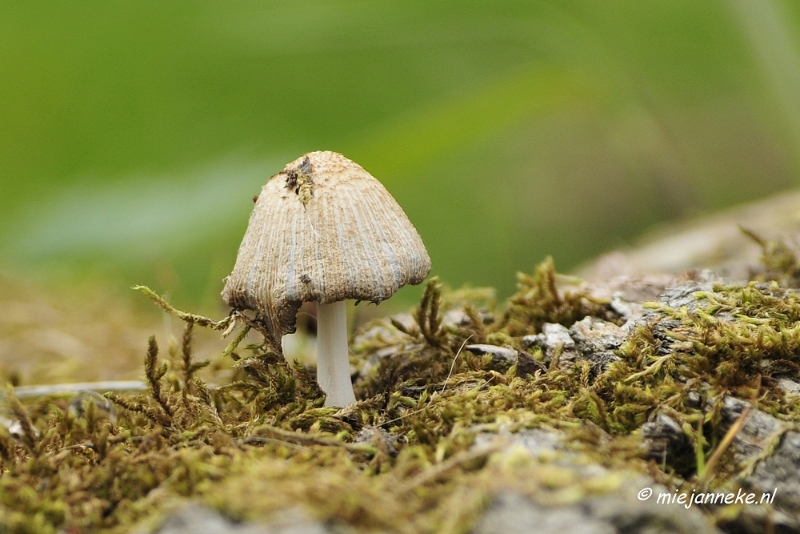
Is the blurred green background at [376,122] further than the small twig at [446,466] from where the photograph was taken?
Yes

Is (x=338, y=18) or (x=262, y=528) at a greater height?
(x=338, y=18)

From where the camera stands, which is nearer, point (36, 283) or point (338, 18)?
point (338, 18)

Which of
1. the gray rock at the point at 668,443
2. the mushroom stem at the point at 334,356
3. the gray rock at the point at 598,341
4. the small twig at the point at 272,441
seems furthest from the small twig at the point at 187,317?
the gray rock at the point at 668,443

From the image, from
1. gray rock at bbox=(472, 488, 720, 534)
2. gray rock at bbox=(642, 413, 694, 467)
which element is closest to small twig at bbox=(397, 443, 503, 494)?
gray rock at bbox=(472, 488, 720, 534)

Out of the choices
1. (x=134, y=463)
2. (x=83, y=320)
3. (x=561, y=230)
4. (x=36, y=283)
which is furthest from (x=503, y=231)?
(x=134, y=463)

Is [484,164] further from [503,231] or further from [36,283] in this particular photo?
[36,283]

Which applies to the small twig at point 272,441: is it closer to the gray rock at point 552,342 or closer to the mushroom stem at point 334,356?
the mushroom stem at point 334,356

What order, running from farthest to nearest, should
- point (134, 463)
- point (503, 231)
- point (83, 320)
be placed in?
1. point (503, 231)
2. point (83, 320)
3. point (134, 463)
